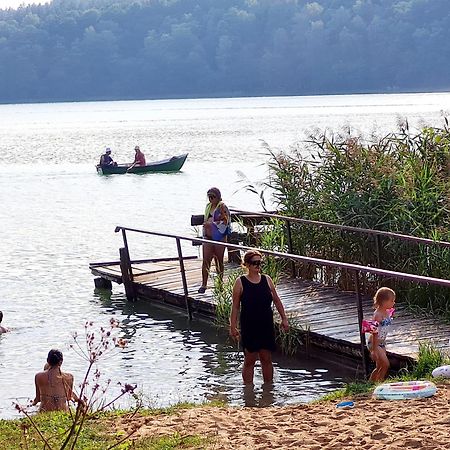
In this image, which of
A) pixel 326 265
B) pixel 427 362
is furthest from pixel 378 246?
pixel 427 362

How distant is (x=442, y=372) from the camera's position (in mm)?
9641

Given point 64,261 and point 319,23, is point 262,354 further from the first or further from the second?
point 319,23

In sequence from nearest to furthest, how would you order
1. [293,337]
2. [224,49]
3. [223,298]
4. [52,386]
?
[52,386]
[293,337]
[223,298]
[224,49]

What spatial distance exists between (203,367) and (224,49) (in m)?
151

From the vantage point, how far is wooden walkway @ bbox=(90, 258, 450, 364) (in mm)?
11969

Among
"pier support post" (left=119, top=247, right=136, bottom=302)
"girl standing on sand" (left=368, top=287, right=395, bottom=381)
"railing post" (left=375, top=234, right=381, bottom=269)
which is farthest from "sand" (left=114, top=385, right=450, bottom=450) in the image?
"pier support post" (left=119, top=247, right=136, bottom=302)

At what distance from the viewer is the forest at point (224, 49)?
151m

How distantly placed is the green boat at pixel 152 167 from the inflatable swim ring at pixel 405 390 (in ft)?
136

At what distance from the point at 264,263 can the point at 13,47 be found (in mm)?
161381

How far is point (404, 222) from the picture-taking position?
1491 cm

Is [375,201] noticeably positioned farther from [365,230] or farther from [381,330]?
[381,330]

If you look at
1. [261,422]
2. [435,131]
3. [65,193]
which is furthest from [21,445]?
[65,193]

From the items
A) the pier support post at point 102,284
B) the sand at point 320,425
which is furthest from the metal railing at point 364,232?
the sand at point 320,425

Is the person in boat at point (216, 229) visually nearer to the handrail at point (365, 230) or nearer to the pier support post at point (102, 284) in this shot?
the handrail at point (365, 230)
